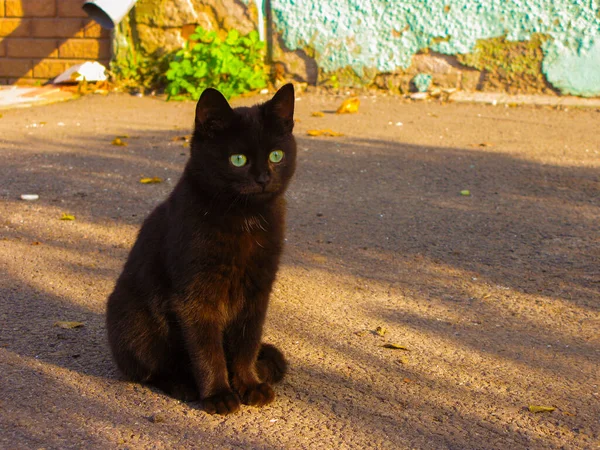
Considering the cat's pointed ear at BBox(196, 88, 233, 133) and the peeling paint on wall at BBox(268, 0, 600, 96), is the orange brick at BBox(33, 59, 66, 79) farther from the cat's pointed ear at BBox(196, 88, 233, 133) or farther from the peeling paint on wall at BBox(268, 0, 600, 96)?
the cat's pointed ear at BBox(196, 88, 233, 133)

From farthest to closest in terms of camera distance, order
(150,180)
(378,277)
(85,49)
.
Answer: (85,49), (150,180), (378,277)

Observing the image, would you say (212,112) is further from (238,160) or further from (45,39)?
(45,39)

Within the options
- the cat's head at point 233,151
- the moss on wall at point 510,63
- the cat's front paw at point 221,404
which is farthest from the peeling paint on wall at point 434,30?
the cat's front paw at point 221,404

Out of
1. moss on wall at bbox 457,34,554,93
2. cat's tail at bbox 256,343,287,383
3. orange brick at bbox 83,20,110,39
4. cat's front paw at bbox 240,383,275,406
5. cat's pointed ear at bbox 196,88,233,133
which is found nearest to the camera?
cat's pointed ear at bbox 196,88,233,133

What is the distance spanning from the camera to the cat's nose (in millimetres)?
2781

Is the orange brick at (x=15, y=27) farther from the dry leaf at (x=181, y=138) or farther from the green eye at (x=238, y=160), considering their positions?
the green eye at (x=238, y=160)

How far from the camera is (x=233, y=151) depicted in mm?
2770

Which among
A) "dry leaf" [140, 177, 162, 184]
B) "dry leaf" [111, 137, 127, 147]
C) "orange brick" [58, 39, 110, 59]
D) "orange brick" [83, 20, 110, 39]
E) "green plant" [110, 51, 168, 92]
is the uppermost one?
"orange brick" [83, 20, 110, 39]

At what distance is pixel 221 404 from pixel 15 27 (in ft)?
29.3

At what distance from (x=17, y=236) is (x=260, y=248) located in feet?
8.27

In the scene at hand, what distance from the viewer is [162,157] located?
6.69 m

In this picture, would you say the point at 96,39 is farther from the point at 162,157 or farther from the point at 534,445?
the point at 534,445

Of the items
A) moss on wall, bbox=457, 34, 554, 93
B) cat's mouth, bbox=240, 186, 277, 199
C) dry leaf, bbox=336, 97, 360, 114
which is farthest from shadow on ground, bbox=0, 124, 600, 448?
moss on wall, bbox=457, 34, 554, 93

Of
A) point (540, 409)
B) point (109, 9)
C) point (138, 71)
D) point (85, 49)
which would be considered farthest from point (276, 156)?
point (85, 49)
